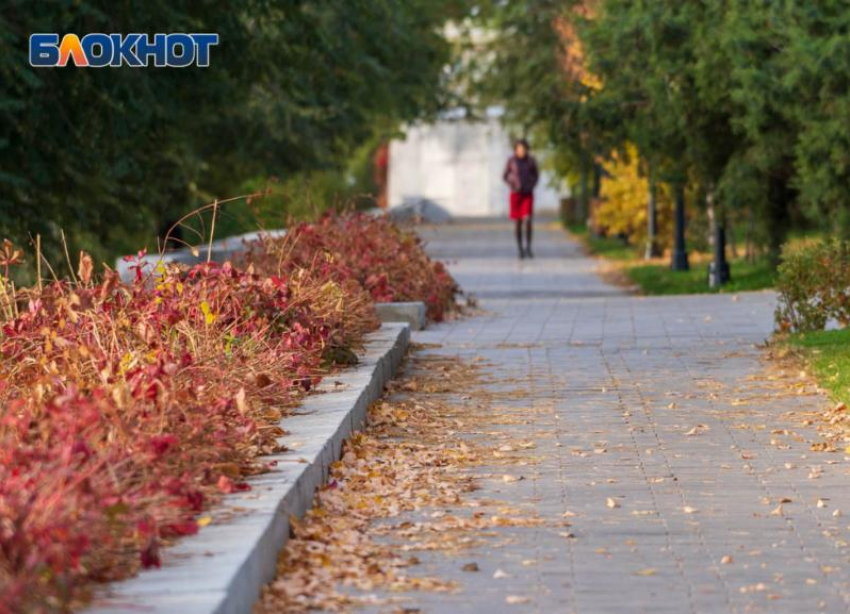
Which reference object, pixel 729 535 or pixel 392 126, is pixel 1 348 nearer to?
pixel 729 535

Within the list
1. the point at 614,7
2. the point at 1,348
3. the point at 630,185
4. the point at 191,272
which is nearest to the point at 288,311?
the point at 191,272

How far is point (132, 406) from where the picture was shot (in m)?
6.89

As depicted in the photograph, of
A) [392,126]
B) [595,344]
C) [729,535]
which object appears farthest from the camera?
[392,126]

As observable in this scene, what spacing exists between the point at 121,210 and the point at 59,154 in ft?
12.6

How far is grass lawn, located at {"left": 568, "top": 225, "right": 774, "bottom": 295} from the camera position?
2431 cm

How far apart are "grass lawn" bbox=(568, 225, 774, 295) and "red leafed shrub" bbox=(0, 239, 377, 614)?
12980 mm

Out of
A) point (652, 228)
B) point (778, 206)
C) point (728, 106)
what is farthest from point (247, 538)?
point (652, 228)

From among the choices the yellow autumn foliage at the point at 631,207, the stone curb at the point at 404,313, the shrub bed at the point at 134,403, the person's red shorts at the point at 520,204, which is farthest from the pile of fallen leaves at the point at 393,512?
the yellow autumn foliage at the point at 631,207

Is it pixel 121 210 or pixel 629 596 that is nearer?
pixel 629 596

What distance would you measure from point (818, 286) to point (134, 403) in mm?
9120

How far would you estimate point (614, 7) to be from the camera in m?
24.4

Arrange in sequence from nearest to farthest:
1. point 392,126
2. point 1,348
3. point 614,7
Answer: point 1,348 < point 614,7 < point 392,126

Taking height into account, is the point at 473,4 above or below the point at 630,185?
above
